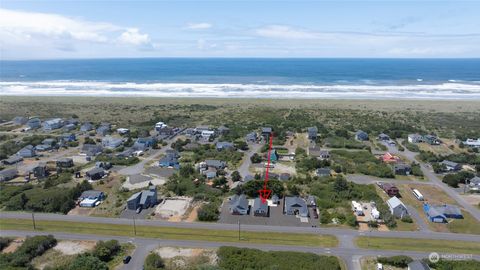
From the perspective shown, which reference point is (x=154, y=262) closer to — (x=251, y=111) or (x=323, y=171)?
(x=323, y=171)

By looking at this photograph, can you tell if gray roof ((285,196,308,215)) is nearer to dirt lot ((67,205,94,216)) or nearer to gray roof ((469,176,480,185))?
dirt lot ((67,205,94,216))

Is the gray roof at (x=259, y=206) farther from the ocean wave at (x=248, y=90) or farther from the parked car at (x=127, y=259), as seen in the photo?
the ocean wave at (x=248, y=90)

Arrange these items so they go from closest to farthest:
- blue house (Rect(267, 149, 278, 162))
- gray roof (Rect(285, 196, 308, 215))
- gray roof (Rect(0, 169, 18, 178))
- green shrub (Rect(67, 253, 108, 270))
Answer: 1. green shrub (Rect(67, 253, 108, 270))
2. gray roof (Rect(285, 196, 308, 215))
3. gray roof (Rect(0, 169, 18, 178))
4. blue house (Rect(267, 149, 278, 162))

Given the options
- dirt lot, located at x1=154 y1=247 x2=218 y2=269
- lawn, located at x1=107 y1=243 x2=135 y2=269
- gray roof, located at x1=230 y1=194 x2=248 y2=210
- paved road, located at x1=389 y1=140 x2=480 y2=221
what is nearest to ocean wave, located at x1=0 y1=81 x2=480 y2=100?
paved road, located at x1=389 y1=140 x2=480 y2=221

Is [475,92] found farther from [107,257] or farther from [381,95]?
[107,257]

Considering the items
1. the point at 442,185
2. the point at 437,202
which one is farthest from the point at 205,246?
A: the point at 442,185

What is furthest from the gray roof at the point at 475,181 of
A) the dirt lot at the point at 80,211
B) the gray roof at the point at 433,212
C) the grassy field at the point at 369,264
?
the dirt lot at the point at 80,211
